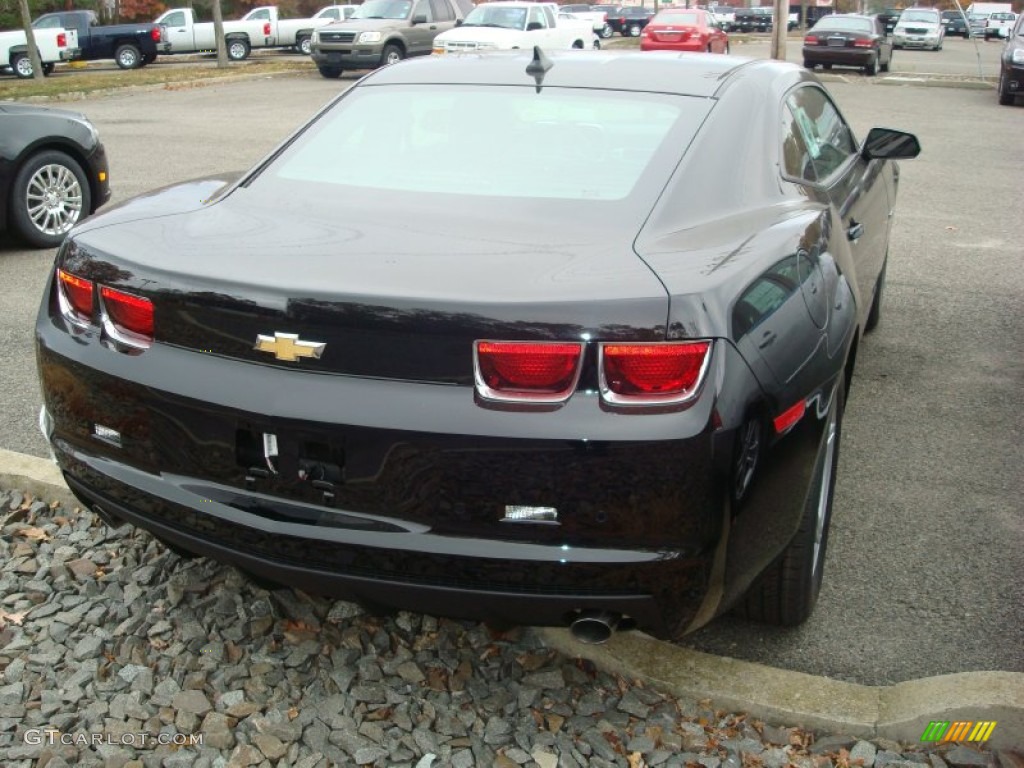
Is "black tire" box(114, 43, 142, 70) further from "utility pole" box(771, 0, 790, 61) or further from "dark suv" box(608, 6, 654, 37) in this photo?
"dark suv" box(608, 6, 654, 37)

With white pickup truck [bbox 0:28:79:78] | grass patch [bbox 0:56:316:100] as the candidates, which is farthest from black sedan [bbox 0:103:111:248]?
white pickup truck [bbox 0:28:79:78]

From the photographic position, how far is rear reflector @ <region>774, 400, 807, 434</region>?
260 cm

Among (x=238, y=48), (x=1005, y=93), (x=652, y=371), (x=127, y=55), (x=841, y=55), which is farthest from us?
(x=238, y=48)

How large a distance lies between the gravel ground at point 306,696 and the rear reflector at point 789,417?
0.77 m

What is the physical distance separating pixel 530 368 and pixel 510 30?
22090 millimetres

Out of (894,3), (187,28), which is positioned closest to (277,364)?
(187,28)

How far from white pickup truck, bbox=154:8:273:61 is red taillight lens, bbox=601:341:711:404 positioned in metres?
38.6

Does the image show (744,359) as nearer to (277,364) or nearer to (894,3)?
(277,364)

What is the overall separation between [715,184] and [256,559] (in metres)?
1.59

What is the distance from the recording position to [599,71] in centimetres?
373

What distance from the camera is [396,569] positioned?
2.46m

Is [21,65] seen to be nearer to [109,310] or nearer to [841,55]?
[841,55]

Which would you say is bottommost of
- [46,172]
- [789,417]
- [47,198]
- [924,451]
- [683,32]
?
[683,32]

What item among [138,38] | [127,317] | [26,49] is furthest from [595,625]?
[138,38]
